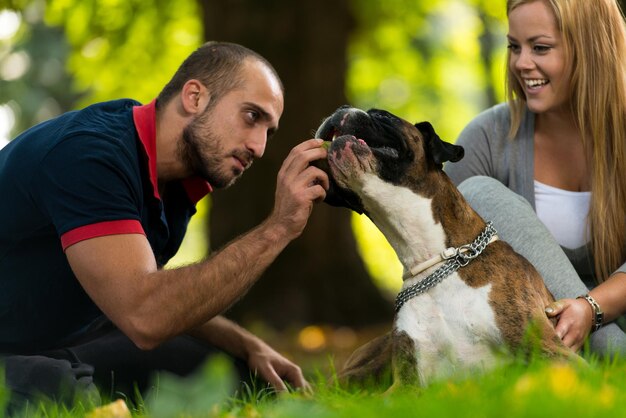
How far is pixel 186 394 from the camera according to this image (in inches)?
73.1

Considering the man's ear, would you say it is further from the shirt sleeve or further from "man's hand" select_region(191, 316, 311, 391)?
"man's hand" select_region(191, 316, 311, 391)

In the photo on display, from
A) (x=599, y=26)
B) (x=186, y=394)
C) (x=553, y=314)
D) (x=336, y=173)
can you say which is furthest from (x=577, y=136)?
(x=186, y=394)

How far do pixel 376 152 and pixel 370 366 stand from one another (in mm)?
1156

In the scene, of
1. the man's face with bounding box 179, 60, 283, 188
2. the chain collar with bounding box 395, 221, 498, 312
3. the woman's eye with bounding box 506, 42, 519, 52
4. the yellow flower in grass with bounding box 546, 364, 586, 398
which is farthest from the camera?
the woman's eye with bounding box 506, 42, 519, 52

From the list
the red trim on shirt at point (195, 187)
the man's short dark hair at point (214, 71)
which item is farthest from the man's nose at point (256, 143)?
the red trim on shirt at point (195, 187)

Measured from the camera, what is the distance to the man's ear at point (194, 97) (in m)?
4.36

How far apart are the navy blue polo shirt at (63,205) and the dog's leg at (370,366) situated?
116cm

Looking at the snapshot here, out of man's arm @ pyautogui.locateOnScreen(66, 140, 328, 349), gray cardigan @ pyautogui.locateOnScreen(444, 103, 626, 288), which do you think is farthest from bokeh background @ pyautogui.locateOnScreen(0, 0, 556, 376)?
man's arm @ pyautogui.locateOnScreen(66, 140, 328, 349)

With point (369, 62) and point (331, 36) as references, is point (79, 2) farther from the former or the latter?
point (369, 62)

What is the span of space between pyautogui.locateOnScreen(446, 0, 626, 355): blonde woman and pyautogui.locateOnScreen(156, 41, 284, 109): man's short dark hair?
1.32 meters

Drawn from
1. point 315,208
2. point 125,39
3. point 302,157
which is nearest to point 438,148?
point 302,157

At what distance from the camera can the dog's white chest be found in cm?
379

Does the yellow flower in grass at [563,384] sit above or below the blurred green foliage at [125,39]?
below

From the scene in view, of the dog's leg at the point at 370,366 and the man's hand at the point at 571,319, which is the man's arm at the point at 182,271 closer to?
the dog's leg at the point at 370,366
